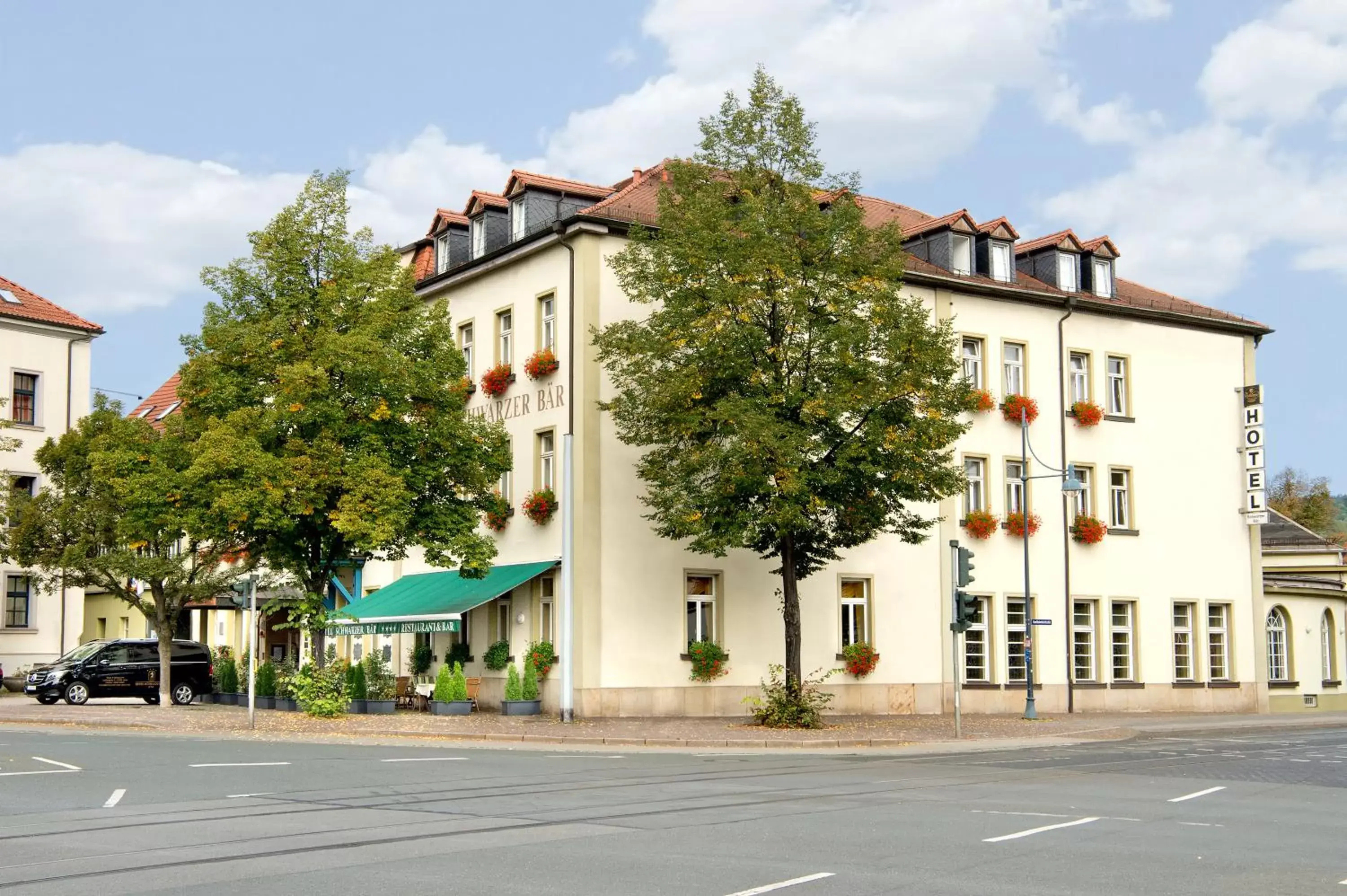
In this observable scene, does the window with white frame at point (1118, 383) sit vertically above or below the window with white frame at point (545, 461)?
above

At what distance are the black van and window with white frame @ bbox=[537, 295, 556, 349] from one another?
1377 centimetres

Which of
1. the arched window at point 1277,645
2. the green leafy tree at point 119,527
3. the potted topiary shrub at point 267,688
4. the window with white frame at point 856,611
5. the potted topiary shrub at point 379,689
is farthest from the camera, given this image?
the arched window at point 1277,645

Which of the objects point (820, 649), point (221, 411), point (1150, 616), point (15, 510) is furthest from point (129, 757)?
point (1150, 616)

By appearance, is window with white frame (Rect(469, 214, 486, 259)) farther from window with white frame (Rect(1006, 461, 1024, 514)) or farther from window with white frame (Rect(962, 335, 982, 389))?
window with white frame (Rect(1006, 461, 1024, 514))

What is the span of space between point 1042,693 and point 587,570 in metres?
13.3

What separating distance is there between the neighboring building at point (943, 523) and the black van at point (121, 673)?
4.92 m

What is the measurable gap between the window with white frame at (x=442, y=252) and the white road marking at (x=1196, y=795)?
25.4 meters

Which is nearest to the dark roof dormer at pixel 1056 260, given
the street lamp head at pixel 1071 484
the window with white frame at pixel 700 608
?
the street lamp head at pixel 1071 484

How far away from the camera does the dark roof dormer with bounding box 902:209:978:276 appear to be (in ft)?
128

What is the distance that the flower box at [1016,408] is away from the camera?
38656 mm

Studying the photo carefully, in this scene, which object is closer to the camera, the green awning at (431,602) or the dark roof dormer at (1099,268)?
the green awning at (431,602)

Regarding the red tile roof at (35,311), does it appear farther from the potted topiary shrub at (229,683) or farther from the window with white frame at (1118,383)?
the window with white frame at (1118,383)

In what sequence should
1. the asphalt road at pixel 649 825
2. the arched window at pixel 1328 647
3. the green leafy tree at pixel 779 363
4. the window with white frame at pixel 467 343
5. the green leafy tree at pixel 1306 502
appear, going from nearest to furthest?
the asphalt road at pixel 649 825
the green leafy tree at pixel 779 363
the window with white frame at pixel 467 343
the arched window at pixel 1328 647
the green leafy tree at pixel 1306 502

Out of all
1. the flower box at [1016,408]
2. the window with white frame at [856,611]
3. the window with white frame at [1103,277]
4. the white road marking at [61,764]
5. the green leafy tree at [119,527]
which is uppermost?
the window with white frame at [1103,277]
